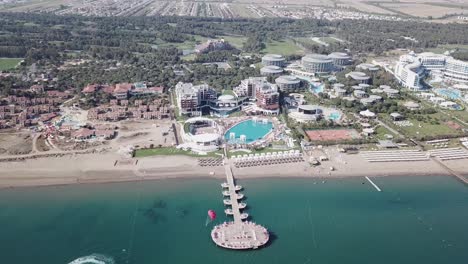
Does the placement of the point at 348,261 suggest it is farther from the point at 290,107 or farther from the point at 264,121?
the point at 290,107

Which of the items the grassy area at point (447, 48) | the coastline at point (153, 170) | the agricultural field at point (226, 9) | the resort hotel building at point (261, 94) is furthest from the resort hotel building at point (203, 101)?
the agricultural field at point (226, 9)

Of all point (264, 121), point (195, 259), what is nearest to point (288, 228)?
point (195, 259)

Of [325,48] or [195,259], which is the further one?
[325,48]

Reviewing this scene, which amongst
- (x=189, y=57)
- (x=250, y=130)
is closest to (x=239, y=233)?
(x=250, y=130)

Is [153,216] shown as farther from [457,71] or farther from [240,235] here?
[457,71]

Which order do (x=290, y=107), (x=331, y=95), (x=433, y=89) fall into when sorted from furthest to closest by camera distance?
(x=433, y=89) < (x=331, y=95) < (x=290, y=107)

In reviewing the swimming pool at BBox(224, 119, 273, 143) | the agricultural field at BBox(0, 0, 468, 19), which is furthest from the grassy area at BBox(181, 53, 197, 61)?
the agricultural field at BBox(0, 0, 468, 19)

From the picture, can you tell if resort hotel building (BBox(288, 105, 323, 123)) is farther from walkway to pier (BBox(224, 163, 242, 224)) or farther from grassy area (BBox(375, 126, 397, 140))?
walkway to pier (BBox(224, 163, 242, 224))

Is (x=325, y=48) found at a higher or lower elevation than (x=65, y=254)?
higher
